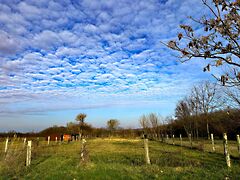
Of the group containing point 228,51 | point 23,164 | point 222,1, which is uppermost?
point 222,1

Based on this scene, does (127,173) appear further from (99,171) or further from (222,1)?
(222,1)

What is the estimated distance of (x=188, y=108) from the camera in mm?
31469

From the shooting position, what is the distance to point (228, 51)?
11.8ft

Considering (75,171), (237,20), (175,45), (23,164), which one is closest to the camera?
(237,20)

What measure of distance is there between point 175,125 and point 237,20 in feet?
167

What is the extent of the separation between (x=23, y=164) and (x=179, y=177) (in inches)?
350

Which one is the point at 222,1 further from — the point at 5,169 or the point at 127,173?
the point at 5,169

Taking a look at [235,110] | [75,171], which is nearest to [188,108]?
[235,110]

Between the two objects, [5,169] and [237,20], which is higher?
[237,20]

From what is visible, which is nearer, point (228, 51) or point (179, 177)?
point (228, 51)

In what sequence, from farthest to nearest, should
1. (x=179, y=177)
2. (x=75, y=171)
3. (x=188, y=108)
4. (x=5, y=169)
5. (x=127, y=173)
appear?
(x=188, y=108)
(x=5, y=169)
(x=75, y=171)
(x=127, y=173)
(x=179, y=177)

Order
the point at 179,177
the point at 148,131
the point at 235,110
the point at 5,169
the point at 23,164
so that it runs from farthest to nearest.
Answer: the point at 148,131 < the point at 235,110 < the point at 23,164 < the point at 5,169 < the point at 179,177

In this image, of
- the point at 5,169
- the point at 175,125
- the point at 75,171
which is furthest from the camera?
the point at 175,125

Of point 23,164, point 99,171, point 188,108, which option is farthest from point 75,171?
point 188,108
